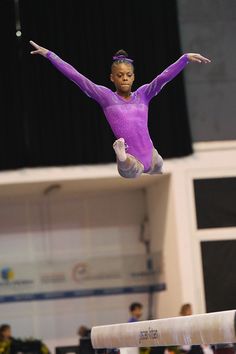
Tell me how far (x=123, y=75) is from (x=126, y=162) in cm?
73

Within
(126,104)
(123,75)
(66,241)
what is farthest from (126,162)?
(66,241)

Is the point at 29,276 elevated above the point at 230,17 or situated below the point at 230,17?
below

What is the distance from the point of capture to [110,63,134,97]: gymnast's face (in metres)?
6.51

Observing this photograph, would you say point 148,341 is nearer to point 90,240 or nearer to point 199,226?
point 199,226

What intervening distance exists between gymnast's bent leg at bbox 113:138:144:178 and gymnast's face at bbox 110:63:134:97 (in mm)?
522

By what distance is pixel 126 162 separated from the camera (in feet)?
20.7

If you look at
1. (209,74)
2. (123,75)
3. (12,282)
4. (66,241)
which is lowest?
(12,282)

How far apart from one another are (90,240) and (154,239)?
1188 millimetres

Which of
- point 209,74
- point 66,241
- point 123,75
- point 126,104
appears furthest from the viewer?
point 66,241

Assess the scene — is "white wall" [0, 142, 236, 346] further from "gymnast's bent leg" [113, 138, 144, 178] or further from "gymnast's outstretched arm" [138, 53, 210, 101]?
"gymnast's bent leg" [113, 138, 144, 178]

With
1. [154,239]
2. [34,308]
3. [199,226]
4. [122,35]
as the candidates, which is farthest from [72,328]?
[122,35]

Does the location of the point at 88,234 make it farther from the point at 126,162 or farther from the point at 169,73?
the point at 126,162

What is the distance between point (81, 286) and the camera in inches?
580

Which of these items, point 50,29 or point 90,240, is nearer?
point 50,29
